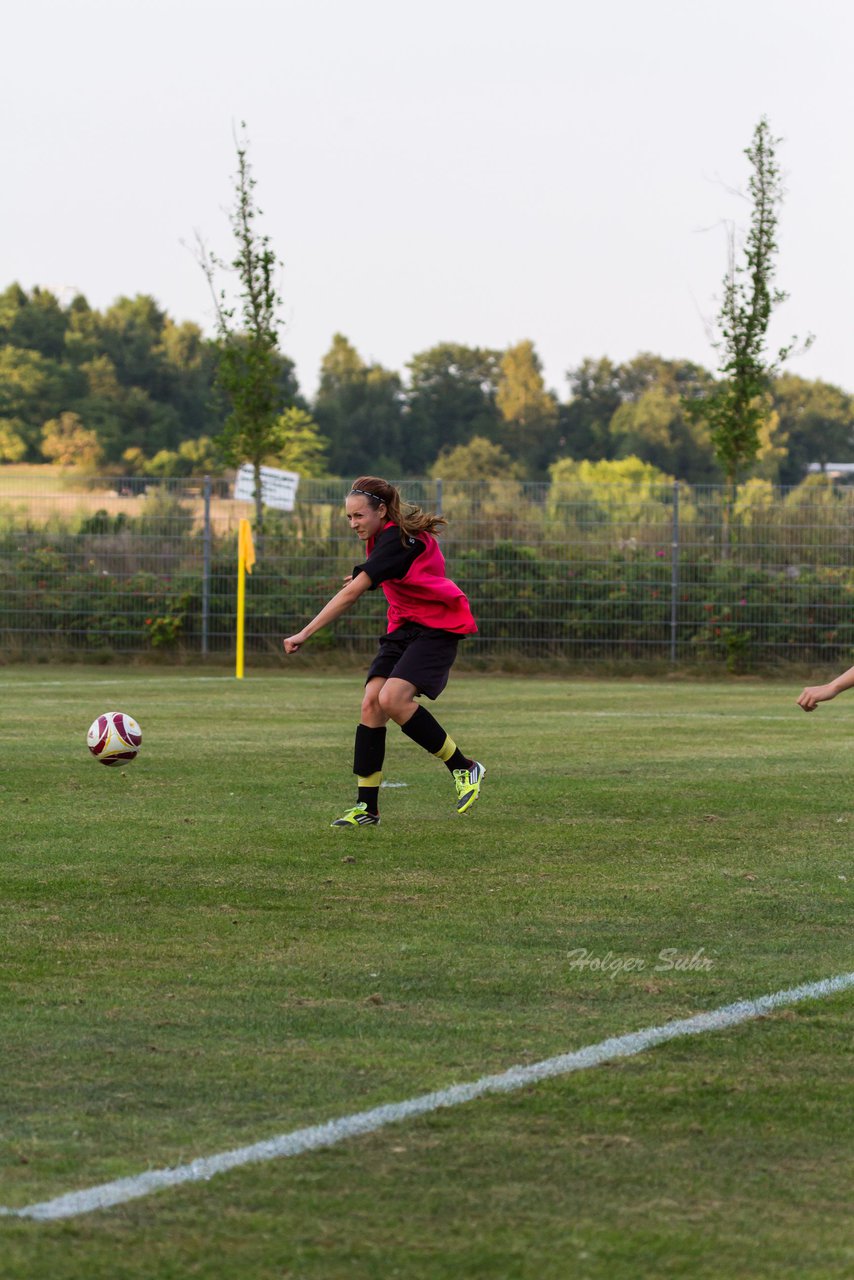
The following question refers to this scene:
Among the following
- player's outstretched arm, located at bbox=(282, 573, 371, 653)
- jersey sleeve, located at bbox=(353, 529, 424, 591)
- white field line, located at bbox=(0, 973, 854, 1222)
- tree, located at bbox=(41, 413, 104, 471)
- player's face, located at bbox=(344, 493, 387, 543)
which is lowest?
white field line, located at bbox=(0, 973, 854, 1222)

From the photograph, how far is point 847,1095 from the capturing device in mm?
4055

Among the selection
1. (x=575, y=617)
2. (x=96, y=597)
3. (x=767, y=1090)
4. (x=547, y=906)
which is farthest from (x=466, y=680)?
(x=767, y=1090)

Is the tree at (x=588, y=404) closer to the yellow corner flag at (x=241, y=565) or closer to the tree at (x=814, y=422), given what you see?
the tree at (x=814, y=422)

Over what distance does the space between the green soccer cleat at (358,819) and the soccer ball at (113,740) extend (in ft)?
6.42

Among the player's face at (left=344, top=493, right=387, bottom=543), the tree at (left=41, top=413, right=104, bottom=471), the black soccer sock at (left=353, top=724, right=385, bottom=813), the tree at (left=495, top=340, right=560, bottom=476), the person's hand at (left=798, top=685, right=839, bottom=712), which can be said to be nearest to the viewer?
the person's hand at (left=798, top=685, right=839, bottom=712)

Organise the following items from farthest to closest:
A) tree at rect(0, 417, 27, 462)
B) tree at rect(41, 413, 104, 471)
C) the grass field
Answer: tree at rect(0, 417, 27, 462)
tree at rect(41, 413, 104, 471)
the grass field

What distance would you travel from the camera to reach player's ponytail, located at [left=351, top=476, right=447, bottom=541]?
28.5 ft

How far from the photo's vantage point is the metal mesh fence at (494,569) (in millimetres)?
22688

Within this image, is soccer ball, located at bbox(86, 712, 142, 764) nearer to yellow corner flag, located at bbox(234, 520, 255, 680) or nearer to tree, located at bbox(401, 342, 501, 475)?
yellow corner flag, located at bbox(234, 520, 255, 680)

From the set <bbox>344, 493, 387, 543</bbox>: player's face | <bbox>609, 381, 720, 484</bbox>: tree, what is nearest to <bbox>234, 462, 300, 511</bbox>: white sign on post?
<bbox>344, 493, 387, 543</bbox>: player's face

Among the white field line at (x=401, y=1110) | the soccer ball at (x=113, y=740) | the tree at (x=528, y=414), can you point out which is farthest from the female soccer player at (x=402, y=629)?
the tree at (x=528, y=414)

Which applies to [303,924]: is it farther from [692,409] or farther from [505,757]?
[692,409]

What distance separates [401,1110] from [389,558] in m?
4.95

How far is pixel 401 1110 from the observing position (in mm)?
3871
